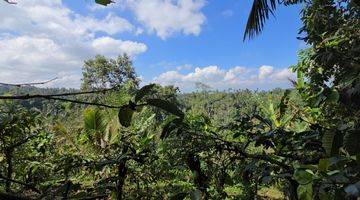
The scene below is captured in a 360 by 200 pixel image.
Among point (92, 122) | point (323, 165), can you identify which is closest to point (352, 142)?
point (323, 165)

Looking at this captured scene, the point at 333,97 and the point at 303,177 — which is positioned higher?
the point at 333,97

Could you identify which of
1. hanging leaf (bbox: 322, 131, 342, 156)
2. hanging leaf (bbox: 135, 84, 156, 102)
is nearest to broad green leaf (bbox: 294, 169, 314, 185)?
hanging leaf (bbox: 322, 131, 342, 156)

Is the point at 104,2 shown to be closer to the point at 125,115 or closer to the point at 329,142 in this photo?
the point at 125,115

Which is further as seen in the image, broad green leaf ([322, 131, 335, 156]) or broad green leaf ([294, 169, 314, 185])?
broad green leaf ([322, 131, 335, 156])

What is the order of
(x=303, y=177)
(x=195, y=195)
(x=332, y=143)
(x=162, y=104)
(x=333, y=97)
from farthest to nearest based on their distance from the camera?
(x=333, y=97) < (x=195, y=195) < (x=332, y=143) < (x=303, y=177) < (x=162, y=104)

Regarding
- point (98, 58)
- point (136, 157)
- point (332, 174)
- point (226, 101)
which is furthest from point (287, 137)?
point (226, 101)

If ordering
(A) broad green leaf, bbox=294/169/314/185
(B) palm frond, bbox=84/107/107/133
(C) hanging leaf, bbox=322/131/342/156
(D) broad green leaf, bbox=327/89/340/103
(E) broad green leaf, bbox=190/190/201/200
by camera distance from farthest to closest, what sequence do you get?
(B) palm frond, bbox=84/107/107/133 < (D) broad green leaf, bbox=327/89/340/103 < (E) broad green leaf, bbox=190/190/201/200 < (C) hanging leaf, bbox=322/131/342/156 < (A) broad green leaf, bbox=294/169/314/185

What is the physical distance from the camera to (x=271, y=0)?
15.8 ft

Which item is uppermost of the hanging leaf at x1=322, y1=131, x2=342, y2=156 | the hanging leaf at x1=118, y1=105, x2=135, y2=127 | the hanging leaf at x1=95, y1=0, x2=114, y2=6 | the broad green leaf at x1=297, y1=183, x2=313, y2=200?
the hanging leaf at x1=95, y1=0, x2=114, y2=6

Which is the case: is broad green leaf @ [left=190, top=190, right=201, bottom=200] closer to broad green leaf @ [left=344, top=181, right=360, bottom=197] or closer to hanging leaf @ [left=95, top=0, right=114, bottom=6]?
broad green leaf @ [left=344, top=181, right=360, bottom=197]

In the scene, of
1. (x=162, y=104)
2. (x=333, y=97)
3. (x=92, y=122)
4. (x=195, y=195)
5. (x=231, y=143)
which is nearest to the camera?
Result: (x=162, y=104)

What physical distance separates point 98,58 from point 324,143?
32.3 metres

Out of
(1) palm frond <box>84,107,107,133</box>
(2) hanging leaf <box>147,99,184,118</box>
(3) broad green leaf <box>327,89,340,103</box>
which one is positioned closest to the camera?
(2) hanging leaf <box>147,99,184,118</box>

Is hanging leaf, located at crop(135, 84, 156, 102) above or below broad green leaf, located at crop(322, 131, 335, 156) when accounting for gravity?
above
